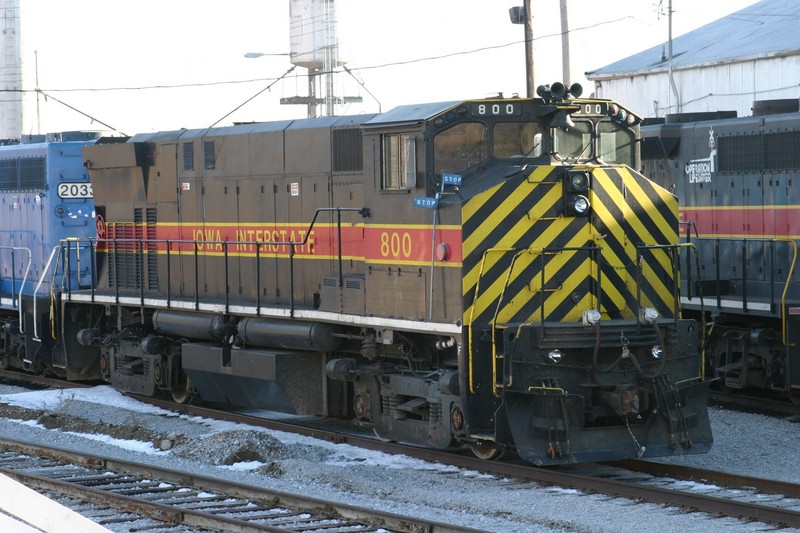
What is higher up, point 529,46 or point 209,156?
point 529,46

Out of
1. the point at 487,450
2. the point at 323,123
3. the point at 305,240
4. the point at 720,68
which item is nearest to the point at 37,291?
the point at 305,240

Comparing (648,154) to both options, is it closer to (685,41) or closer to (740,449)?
(740,449)

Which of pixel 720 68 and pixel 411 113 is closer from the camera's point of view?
pixel 411 113

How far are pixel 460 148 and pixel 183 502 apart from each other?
3.59 metres

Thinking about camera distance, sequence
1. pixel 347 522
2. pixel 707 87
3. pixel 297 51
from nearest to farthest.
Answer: pixel 347 522 → pixel 707 87 → pixel 297 51

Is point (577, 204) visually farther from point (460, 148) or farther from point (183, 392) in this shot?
point (183, 392)

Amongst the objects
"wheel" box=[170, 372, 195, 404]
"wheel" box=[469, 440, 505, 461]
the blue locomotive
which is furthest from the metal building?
"wheel" box=[469, 440, 505, 461]

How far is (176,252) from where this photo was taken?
47.0 feet

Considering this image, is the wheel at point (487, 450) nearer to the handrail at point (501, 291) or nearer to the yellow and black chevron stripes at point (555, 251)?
the handrail at point (501, 291)

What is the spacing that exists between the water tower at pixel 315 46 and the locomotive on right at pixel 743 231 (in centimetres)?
2512

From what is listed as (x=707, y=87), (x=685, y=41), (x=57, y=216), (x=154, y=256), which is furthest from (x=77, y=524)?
(x=685, y=41)

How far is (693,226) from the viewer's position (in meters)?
15.1

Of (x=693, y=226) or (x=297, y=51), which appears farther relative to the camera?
(x=297, y=51)

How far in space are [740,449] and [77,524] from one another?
25.2 feet
